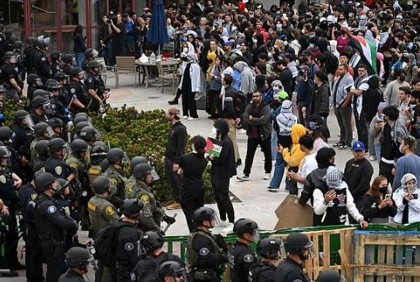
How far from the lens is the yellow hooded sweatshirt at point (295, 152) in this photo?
14430 mm

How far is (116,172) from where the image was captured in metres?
13.0

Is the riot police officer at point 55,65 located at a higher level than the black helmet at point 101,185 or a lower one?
higher

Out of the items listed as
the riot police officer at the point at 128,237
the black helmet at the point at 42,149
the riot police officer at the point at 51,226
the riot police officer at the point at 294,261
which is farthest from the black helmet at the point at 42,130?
the riot police officer at the point at 294,261

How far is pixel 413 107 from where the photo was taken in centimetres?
1648

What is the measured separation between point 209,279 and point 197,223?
575mm

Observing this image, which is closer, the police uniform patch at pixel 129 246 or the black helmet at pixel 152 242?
the black helmet at pixel 152 242

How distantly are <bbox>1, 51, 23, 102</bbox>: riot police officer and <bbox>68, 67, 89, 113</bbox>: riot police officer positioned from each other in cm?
178

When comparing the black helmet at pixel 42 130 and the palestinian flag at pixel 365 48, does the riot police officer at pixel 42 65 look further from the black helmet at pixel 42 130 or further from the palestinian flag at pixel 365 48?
the black helmet at pixel 42 130

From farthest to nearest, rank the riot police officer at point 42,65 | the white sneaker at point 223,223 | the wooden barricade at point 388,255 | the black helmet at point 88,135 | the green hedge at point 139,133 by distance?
the riot police officer at point 42,65
the green hedge at point 139,133
the white sneaker at point 223,223
the black helmet at point 88,135
the wooden barricade at point 388,255

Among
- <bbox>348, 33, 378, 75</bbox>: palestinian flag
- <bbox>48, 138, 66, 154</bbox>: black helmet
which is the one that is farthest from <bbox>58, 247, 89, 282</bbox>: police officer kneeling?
<bbox>348, 33, 378, 75</bbox>: palestinian flag

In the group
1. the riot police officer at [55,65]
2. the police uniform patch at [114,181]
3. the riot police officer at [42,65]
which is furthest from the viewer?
the riot police officer at [42,65]

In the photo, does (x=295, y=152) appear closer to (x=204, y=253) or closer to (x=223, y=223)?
(x=223, y=223)

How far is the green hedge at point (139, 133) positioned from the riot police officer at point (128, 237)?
372cm

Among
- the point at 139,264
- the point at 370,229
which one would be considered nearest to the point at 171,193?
the point at 370,229
